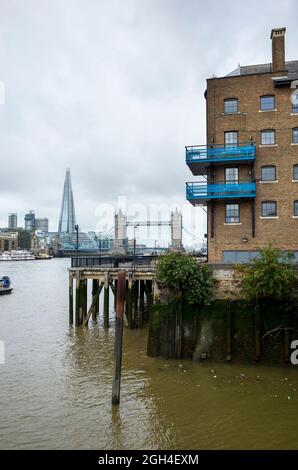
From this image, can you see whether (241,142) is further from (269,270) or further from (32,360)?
(32,360)

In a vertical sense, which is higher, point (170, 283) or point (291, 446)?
point (170, 283)

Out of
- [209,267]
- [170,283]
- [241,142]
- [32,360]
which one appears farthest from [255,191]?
[32,360]

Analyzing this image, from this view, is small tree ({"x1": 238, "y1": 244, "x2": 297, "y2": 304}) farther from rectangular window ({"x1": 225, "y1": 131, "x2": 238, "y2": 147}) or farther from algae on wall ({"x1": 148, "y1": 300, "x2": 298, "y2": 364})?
rectangular window ({"x1": 225, "y1": 131, "x2": 238, "y2": 147})

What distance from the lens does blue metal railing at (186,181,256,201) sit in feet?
75.7

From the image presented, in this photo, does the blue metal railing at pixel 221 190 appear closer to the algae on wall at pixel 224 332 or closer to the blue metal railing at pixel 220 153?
the blue metal railing at pixel 220 153

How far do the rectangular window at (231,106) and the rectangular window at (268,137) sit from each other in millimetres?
2497

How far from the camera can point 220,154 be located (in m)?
23.8

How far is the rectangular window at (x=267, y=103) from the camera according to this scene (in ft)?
78.5

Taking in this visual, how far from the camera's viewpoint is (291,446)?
30.2ft

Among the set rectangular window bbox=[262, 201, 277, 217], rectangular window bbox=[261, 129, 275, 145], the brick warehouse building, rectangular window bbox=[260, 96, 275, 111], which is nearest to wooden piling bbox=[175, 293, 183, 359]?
the brick warehouse building

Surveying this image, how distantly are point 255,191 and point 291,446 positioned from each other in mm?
16554

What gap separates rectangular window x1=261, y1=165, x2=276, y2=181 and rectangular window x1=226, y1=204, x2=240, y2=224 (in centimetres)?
249
